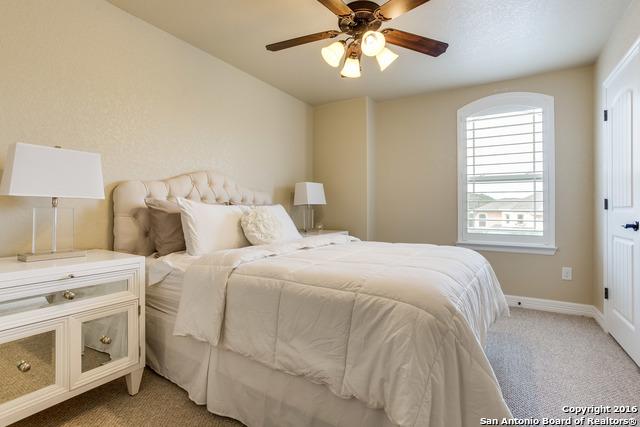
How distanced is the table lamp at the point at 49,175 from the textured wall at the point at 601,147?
3.61 meters

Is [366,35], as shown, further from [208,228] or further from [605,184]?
[605,184]

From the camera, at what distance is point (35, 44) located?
1930 millimetres

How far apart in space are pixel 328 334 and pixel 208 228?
1.31m

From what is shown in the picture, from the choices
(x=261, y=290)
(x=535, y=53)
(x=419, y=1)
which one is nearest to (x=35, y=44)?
(x=261, y=290)

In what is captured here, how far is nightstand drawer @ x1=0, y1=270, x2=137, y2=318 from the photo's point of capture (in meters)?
1.39

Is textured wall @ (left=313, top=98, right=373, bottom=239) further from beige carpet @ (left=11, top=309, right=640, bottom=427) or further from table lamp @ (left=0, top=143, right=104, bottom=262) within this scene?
table lamp @ (left=0, top=143, right=104, bottom=262)

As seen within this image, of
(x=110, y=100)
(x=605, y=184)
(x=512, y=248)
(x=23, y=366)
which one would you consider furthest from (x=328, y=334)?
(x=512, y=248)

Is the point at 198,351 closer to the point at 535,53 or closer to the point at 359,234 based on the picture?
the point at 359,234

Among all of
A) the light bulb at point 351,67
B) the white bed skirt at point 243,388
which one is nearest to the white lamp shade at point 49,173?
the white bed skirt at point 243,388

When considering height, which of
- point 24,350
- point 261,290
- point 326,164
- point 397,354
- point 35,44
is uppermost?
point 35,44

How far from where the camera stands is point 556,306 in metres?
3.36

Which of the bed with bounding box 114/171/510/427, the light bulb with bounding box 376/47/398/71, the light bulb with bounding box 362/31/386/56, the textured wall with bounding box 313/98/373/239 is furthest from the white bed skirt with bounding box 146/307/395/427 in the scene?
the textured wall with bounding box 313/98/373/239

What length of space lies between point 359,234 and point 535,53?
2.54m

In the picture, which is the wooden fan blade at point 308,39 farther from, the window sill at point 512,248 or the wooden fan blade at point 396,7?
the window sill at point 512,248
